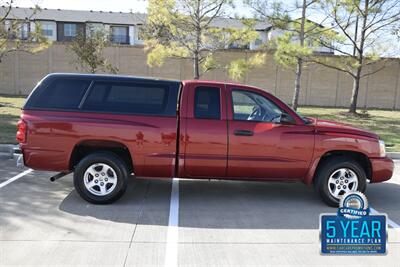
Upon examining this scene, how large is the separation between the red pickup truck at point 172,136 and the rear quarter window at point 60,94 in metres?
0.01

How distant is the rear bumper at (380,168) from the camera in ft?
20.3

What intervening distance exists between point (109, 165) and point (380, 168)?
152 inches

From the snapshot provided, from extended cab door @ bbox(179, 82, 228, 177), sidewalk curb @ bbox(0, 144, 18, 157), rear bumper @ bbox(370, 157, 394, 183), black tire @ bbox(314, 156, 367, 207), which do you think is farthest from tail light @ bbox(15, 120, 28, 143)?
rear bumper @ bbox(370, 157, 394, 183)

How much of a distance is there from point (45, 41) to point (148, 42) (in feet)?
16.3

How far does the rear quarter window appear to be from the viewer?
5.88 m

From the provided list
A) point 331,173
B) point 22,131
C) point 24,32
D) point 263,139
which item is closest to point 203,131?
point 263,139

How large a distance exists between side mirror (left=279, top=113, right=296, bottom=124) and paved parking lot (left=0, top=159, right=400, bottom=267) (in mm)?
1196

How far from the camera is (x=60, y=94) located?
19.4 ft

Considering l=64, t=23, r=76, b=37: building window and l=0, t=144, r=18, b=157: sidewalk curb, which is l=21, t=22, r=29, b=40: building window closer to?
l=0, t=144, r=18, b=157: sidewalk curb

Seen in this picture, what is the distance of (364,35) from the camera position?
19797mm

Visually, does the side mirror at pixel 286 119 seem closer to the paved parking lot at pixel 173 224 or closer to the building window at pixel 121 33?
the paved parking lot at pixel 173 224

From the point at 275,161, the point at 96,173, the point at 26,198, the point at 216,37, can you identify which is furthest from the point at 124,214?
the point at 216,37

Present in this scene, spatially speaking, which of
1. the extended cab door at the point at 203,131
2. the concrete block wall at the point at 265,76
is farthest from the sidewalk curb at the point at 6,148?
the concrete block wall at the point at 265,76

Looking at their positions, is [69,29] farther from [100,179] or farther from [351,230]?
[351,230]
